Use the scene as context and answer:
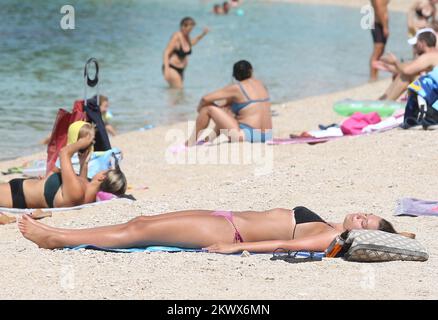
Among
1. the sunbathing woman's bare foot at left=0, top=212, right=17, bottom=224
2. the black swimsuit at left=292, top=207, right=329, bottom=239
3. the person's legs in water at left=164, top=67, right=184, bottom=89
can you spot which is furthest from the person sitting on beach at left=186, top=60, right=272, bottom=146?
the person's legs in water at left=164, top=67, right=184, bottom=89

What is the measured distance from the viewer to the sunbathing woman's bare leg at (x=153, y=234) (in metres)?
5.23

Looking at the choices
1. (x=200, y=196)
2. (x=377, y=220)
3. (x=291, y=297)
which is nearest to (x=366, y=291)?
(x=291, y=297)

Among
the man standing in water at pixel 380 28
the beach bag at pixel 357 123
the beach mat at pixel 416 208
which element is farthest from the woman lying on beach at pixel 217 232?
the man standing in water at pixel 380 28

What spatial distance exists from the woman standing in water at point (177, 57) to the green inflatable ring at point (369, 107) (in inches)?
154

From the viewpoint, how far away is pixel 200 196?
271 inches

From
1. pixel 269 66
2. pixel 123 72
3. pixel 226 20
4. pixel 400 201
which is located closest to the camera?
Result: pixel 400 201

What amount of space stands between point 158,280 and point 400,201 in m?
2.37

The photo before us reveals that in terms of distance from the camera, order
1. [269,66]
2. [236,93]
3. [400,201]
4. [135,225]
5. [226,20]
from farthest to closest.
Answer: [226,20] < [269,66] < [236,93] < [400,201] < [135,225]

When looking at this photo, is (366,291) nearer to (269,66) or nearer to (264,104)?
(264,104)

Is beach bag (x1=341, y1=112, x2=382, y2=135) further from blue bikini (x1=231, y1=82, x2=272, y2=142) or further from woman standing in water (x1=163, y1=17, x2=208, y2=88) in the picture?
woman standing in water (x1=163, y1=17, x2=208, y2=88)

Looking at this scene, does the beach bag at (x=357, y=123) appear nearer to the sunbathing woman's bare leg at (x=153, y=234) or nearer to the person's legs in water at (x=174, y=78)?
the sunbathing woman's bare leg at (x=153, y=234)

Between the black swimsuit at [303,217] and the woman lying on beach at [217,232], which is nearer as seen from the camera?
the woman lying on beach at [217,232]

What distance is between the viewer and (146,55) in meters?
19.0

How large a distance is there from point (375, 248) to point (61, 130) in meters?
3.34
